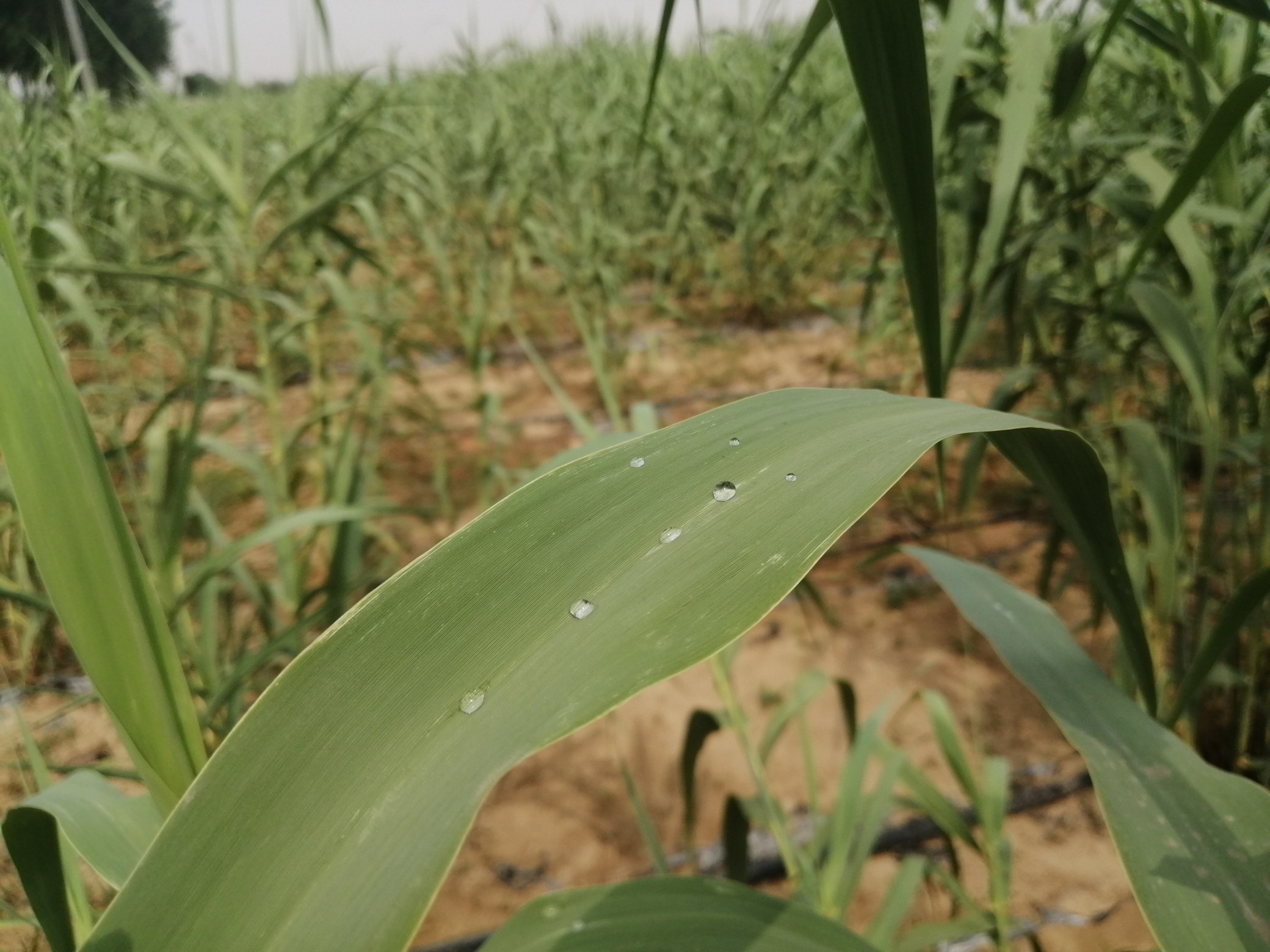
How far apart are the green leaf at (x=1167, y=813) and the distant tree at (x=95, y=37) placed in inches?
39.0

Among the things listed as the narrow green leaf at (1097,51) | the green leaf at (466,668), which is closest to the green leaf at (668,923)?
the green leaf at (466,668)

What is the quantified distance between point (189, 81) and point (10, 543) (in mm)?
843

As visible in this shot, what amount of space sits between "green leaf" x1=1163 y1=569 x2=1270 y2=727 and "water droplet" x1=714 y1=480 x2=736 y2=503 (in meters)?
0.29

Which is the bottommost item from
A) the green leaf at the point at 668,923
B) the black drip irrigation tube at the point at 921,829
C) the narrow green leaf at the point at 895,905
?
the black drip irrigation tube at the point at 921,829

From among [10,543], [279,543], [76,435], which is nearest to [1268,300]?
[76,435]

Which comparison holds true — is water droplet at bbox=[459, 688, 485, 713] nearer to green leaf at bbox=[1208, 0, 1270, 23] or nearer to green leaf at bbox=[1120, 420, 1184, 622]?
green leaf at bbox=[1208, 0, 1270, 23]

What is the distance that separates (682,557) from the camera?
22cm

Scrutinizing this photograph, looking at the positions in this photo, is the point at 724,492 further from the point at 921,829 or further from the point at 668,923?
the point at 921,829

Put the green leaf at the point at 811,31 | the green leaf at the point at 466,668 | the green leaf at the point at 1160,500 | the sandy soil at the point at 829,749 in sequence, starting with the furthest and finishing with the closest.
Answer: the sandy soil at the point at 829,749, the green leaf at the point at 1160,500, the green leaf at the point at 811,31, the green leaf at the point at 466,668

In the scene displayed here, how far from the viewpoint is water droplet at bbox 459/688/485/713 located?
0.19 m

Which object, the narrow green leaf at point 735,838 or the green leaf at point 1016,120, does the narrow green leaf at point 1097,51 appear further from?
the narrow green leaf at point 735,838

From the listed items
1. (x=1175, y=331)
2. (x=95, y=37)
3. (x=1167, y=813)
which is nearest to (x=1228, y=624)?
(x=1167, y=813)

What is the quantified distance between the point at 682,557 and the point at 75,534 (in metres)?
0.21

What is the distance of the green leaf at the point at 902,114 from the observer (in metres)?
0.23
